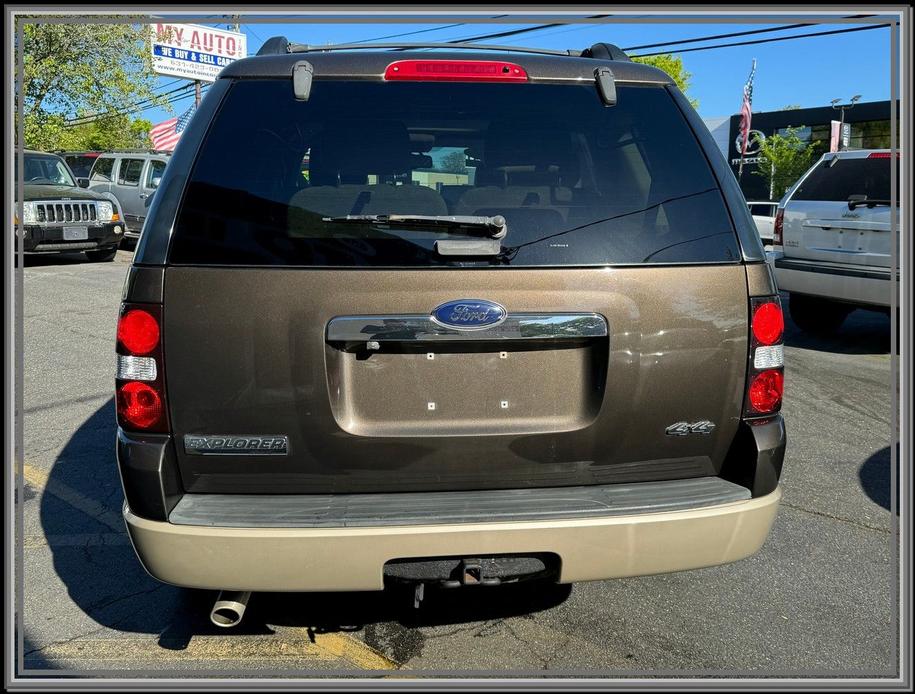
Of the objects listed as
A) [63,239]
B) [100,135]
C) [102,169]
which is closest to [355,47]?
[63,239]

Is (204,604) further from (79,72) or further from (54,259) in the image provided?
(79,72)

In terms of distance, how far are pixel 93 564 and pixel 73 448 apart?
1758mm

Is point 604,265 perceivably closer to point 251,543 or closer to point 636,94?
point 636,94

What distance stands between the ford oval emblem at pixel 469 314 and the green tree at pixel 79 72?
74.5 ft

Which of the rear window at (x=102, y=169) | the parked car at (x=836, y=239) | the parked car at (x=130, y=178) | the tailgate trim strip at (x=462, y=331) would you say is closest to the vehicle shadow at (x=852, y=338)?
the parked car at (x=836, y=239)

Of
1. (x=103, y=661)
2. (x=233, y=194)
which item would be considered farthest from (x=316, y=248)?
(x=103, y=661)

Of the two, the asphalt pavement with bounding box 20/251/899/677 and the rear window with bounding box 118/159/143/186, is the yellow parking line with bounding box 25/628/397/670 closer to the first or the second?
the asphalt pavement with bounding box 20/251/899/677

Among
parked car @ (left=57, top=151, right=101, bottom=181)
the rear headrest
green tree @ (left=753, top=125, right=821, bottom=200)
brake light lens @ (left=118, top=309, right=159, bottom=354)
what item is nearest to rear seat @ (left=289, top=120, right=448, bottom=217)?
the rear headrest

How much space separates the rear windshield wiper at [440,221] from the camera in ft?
7.72

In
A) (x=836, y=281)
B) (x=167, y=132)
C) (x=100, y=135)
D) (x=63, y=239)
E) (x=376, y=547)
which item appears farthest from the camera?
(x=100, y=135)

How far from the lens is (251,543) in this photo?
7.41 feet

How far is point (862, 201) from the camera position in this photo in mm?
7750

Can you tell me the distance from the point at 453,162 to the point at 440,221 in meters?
0.57

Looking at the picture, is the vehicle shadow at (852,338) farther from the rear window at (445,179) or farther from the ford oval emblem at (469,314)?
the ford oval emblem at (469,314)
